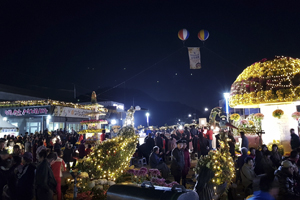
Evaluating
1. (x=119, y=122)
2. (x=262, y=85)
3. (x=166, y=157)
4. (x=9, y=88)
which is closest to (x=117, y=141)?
(x=166, y=157)

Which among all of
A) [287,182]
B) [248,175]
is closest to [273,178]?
[287,182]

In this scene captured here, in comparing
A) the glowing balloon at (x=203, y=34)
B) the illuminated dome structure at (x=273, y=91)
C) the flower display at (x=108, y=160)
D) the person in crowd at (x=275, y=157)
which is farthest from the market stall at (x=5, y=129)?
the person in crowd at (x=275, y=157)

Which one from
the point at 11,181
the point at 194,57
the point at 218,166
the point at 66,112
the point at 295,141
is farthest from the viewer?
the point at 66,112

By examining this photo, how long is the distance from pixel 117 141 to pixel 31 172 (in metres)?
2.93

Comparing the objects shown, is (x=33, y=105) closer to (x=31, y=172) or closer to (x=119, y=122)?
(x=31, y=172)

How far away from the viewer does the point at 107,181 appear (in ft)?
21.1

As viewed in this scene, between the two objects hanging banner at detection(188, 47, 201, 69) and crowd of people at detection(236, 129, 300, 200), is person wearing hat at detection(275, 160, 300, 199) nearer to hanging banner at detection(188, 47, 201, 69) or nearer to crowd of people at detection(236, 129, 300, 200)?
crowd of people at detection(236, 129, 300, 200)

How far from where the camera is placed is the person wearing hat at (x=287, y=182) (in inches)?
183

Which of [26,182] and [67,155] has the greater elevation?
[26,182]

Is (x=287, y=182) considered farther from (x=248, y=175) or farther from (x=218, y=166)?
(x=248, y=175)

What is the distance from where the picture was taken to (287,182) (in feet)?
15.8

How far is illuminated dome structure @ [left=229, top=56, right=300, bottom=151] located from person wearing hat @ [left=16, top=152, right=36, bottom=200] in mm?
12064

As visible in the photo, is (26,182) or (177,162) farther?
(177,162)

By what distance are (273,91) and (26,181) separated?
12.6 metres
